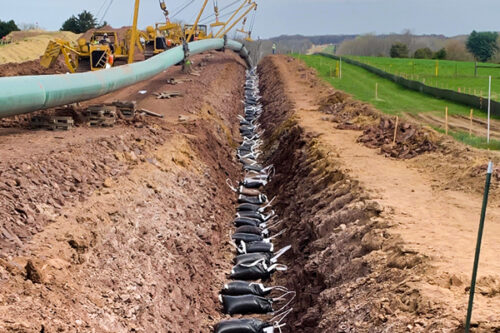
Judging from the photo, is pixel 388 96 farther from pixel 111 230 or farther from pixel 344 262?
pixel 111 230

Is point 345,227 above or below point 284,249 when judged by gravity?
above

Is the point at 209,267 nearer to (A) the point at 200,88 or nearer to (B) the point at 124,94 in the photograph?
(B) the point at 124,94

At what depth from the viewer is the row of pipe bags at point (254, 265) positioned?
459 inches

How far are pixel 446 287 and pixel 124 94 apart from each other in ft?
71.1

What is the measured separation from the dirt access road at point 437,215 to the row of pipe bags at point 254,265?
2.60 meters

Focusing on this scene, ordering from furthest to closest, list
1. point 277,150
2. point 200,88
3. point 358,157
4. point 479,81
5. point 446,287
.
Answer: point 479,81 < point 200,88 < point 277,150 < point 358,157 < point 446,287

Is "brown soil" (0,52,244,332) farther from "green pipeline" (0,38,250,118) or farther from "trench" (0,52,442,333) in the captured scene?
"green pipeline" (0,38,250,118)

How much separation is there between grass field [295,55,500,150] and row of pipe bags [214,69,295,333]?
719 centimetres

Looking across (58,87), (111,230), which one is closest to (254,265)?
(111,230)

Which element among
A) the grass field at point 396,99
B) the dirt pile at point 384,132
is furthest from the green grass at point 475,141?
the dirt pile at point 384,132

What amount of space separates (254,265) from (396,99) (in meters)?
21.6

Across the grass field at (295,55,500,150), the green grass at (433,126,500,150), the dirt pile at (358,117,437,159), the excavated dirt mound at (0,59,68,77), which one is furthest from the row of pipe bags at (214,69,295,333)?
the excavated dirt mound at (0,59,68,77)

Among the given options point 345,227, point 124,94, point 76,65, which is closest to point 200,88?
point 124,94

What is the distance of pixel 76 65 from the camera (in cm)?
2861
